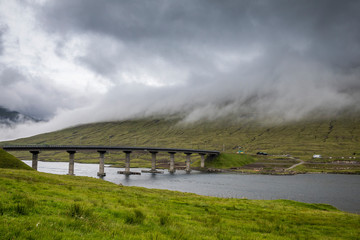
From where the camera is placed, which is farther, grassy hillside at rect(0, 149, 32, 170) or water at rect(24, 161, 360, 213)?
grassy hillside at rect(0, 149, 32, 170)

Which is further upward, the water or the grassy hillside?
the grassy hillside

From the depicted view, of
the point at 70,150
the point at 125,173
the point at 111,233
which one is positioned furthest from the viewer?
the point at 125,173

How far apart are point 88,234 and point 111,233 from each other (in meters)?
1.00

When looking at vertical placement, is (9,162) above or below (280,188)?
above

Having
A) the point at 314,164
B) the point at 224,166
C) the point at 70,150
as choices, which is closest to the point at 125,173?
the point at 70,150

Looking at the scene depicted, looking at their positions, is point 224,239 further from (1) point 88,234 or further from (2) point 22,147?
(2) point 22,147

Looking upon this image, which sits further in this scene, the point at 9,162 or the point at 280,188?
the point at 280,188

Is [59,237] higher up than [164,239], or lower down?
higher up

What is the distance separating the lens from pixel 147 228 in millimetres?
12016

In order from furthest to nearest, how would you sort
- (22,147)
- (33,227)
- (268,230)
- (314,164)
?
(314,164) → (22,147) → (268,230) → (33,227)

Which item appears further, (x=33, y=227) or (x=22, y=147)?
(x=22, y=147)

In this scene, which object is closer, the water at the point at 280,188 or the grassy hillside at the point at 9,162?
the water at the point at 280,188

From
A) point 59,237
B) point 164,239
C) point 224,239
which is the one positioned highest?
point 59,237

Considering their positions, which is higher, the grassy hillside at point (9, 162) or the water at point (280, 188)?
the grassy hillside at point (9, 162)
